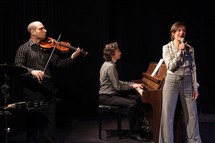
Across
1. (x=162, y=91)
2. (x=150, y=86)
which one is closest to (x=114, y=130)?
(x=150, y=86)

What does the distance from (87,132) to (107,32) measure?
192 cm

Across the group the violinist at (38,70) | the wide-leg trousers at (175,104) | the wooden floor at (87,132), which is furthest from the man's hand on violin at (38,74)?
the wide-leg trousers at (175,104)

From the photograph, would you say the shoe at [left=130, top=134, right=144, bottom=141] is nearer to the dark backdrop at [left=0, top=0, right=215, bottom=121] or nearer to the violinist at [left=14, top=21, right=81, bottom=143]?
the violinist at [left=14, top=21, right=81, bottom=143]

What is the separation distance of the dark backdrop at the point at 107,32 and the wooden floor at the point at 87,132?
283 millimetres

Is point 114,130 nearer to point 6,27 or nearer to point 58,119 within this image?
point 58,119

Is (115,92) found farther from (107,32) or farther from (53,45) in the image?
(107,32)

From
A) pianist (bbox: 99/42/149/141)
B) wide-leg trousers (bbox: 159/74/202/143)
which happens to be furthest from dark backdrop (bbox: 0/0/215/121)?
wide-leg trousers (bbox: 159/74/202/143)

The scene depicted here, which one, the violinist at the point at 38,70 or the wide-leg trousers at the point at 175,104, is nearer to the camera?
the wide-leg trousers at the point at 175,104

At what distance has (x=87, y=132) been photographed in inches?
214

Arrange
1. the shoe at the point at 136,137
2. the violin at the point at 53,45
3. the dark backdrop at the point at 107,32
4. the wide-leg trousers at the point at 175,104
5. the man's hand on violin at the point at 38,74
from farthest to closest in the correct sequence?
the dark backdrop at the point at 107,32
the shoe at the point at 136,137
the violin at the point at 53,45
the man's hand on violin at the point at 38,74
the wide-leg trousers at the point at 175,104

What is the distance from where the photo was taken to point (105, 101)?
4941 mm

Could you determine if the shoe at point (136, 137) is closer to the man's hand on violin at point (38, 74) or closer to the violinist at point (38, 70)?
the violinist at point (38, 70)

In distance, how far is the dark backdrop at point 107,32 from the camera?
5486mm

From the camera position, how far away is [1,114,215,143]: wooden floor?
16.1 feet
